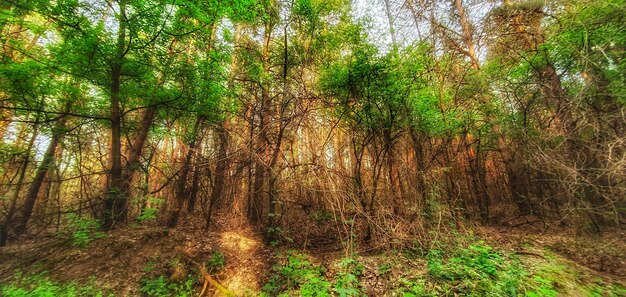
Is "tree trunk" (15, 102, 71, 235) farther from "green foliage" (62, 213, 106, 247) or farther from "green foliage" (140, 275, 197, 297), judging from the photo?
"green foliage" (140, 275, 197, 297)

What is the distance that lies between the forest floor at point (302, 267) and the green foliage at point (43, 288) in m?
0.02

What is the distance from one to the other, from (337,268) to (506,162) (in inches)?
280

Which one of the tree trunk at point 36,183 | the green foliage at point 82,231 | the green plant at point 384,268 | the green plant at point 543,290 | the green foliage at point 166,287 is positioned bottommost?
the green foliage at point 166,287

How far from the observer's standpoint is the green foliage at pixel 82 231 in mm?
4387

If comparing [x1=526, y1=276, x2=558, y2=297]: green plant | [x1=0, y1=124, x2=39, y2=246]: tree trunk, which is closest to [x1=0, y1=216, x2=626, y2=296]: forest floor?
[x1=526, y1=276, x2=558, y2=297]: green plant

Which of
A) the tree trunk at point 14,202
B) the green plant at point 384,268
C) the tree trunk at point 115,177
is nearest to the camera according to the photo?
the green plant at point 384,268

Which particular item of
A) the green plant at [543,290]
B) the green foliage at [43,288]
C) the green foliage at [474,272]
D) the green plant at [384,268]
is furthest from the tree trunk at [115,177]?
the green plant at [543,290]

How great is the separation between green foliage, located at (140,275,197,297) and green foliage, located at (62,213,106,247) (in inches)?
69.0

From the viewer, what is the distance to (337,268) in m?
4.33

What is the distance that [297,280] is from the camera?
4.05m

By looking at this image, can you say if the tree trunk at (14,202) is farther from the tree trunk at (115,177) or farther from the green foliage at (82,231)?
the tree trunk at (115,177)

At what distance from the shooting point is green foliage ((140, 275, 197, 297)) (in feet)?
12.2

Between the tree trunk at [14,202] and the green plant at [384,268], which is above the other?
the tree trunk at [14,202]

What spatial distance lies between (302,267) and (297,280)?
381 mm
